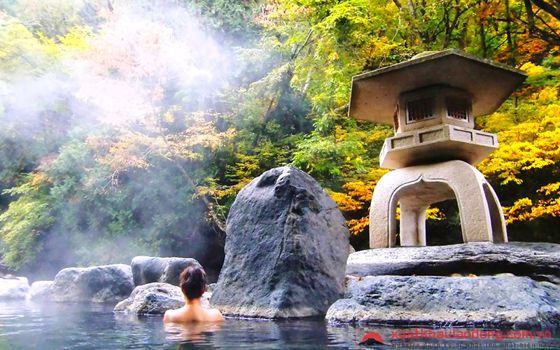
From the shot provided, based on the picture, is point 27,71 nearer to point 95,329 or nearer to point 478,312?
point 95,329

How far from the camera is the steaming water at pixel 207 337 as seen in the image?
11.7 ft

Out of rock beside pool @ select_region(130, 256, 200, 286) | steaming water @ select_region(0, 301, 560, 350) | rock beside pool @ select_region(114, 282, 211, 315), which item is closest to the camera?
steaming water @ select_region(0, 301, 560, 350)

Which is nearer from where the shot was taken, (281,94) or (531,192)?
(531,192)

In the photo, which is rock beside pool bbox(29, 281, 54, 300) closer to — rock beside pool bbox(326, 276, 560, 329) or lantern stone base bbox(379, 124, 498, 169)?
Answer: lantern stone base bbox(379, 124, 498, 169)

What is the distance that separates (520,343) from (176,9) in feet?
56.4

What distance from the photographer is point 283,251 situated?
235 inches

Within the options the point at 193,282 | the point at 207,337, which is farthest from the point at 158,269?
the point at 207,337

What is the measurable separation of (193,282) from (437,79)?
17.9 ft

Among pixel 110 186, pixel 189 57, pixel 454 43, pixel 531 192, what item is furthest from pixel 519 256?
pixel 110 186

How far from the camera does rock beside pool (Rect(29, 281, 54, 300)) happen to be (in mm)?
11470

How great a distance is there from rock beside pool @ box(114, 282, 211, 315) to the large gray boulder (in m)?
1.03

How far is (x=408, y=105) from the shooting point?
27.6 ft

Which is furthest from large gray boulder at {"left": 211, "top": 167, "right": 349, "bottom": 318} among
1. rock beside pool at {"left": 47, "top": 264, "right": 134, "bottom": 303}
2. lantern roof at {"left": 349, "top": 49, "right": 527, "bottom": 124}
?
rock beside pool at {"left": 47, "top": 264, "right": 134, "bottom": 303}

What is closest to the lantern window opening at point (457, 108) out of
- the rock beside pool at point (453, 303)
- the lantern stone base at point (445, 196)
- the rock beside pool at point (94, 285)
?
the lantern stone base at point (445, 196)
